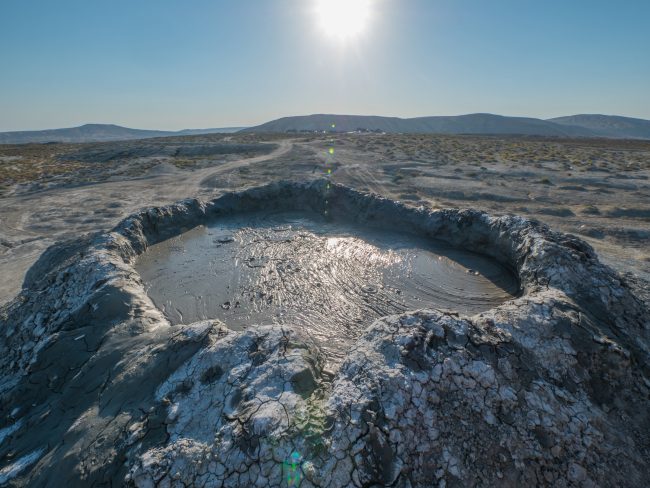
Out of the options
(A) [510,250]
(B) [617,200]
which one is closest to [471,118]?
(B) [617,200]

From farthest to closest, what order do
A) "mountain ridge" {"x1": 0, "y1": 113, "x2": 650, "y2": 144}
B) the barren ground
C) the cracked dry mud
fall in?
"mountain ridge" {"x1": 0, "y1": 113, "x2": 650, "y2": 144}, the barren ground, the cracked dry mud

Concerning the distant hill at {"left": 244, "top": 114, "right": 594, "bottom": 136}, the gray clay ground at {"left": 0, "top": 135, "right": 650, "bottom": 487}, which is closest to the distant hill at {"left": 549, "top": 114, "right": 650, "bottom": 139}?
the distant hill at {"left": 244, "top": 114, "right": 594, "bottom": 136}

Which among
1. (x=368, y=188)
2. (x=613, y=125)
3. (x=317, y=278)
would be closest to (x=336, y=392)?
(x=317, y=278)

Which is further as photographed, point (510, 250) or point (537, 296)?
point (510, 250)

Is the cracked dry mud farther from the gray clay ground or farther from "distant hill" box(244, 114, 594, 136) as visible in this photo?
"distant hill" box(244, 114, 594, 136)

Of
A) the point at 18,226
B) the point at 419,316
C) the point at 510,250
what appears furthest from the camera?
the point at 18,226

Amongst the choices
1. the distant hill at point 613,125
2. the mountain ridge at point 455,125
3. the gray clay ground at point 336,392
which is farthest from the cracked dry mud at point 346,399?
the distant hill at point 613,125

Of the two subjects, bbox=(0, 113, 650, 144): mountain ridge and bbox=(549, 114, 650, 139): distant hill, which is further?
bbox=(549, 114, 650, 139): distant hill

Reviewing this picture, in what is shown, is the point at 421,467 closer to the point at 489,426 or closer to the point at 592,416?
the point at 489,426
